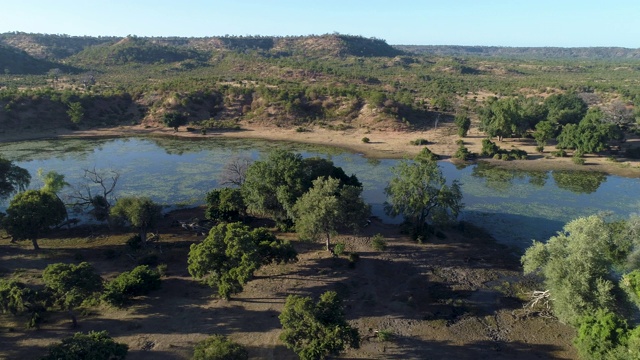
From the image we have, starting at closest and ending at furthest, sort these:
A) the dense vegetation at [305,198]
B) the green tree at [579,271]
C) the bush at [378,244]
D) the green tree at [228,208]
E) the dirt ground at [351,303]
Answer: the dense vegetation at [305,198], the green tree at [579,271], the dirt ground at [351,303], the bush at [378,244], the green tree at [228,208]

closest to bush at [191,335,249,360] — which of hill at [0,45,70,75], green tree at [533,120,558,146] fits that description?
green tree at [533,120,558,146]

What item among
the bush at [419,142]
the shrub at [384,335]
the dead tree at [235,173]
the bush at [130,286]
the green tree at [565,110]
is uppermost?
the green tree at [565,110]

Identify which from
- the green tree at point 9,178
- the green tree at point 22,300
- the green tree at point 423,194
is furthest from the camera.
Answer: the green tree at point 9,178

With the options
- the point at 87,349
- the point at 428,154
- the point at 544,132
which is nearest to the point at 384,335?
the point at 87,349

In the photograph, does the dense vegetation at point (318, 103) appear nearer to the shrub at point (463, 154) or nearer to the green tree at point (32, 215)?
the shrub at point (463, 154)

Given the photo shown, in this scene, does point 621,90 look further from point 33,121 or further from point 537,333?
point 33,121

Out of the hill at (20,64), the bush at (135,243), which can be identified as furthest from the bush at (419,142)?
the hill at (20,64)
